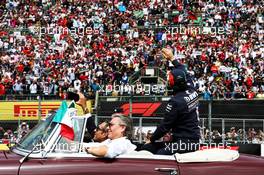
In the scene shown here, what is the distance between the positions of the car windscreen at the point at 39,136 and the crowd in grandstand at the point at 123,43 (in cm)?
1514

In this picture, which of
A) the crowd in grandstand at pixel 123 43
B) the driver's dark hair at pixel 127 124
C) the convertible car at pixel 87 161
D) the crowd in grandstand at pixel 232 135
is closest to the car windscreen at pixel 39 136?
the convertible car at pixel 87 161

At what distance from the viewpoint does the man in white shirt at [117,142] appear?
4.86 metres

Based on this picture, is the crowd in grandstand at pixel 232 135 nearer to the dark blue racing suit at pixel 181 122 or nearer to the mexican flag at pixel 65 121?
the dark blue racing suit at pixel 181 122

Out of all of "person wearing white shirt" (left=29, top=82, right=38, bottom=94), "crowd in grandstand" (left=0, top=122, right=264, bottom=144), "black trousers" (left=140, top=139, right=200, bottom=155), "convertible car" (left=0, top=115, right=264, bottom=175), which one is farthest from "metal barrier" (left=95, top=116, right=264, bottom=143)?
"convertible car" (left=0, top=115, right=264, bottom=175)

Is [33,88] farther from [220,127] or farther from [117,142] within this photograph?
[117,142]

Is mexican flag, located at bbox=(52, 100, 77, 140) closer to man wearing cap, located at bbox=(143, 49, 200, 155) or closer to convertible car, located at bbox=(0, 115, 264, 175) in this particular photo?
convertible car, located at bbox=(0, 115, 264, 175)

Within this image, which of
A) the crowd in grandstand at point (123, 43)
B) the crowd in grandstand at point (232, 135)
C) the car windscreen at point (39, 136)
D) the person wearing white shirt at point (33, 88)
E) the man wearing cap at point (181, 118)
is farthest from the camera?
the crowd in grandstand at point (123, 43)

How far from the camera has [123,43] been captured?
27.8 m

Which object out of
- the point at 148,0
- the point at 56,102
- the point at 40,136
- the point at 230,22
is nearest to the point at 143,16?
the point at 148,0

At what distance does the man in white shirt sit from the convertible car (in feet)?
0.21

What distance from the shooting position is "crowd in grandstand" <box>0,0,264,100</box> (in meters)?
23.6

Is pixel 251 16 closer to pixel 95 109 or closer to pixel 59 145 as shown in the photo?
pixel 95 109

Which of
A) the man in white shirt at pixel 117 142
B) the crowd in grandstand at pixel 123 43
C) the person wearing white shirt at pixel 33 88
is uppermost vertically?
the crowd in grandstand at pixel 123 43

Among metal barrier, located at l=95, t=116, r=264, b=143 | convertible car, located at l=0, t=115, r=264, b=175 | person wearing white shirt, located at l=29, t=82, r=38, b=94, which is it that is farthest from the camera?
person wearing white shirt, located at l=29, t=82, r=38, b=94
